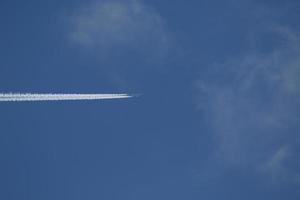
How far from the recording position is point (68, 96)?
3753 centimetres

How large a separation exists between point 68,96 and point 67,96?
0.35 meters

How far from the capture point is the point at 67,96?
37.7 m
